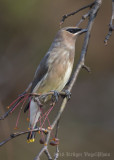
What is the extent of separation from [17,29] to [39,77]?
5.79 feet

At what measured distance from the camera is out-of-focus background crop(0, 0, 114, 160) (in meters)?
5.46

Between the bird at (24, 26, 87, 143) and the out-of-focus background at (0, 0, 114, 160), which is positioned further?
the out-of-focus background at (0, 0, 114, 160)

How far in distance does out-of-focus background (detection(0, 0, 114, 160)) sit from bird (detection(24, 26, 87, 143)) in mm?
1249

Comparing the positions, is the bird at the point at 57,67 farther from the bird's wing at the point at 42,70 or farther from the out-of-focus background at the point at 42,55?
the out-of-focus background at the point at 42,55

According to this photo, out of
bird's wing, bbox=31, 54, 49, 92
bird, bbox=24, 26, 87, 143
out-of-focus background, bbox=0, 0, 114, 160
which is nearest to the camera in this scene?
bird, bbox=24, 26, 87, 143

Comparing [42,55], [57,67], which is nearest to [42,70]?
[57,67]

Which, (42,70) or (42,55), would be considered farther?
(42,55)

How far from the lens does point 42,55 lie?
18.1 ft

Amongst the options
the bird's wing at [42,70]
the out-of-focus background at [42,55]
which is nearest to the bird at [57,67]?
the bird's wing at [42,70]

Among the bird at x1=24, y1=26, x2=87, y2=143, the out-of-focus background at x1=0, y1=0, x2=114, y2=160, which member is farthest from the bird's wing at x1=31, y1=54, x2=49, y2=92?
the out-of-focus background at x1=0, y1=0, x2=114, y2=160

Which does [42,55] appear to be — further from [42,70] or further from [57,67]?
[57,67]

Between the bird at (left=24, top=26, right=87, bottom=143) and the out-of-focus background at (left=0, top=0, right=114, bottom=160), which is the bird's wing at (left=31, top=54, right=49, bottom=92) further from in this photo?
the out-of-focus background at (left=0, top=0, right=114, bottom=160)

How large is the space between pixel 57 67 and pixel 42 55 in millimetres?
1589

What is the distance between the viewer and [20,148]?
538cm
